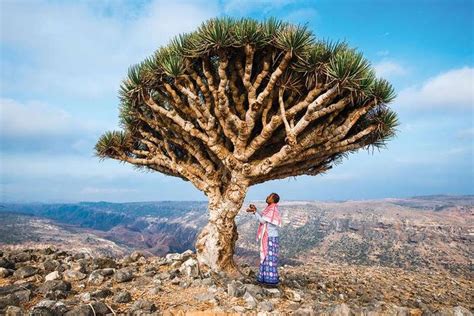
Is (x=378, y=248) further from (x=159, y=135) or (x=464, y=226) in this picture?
(x=159, y=135)

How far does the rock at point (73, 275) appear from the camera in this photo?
7.70 metres

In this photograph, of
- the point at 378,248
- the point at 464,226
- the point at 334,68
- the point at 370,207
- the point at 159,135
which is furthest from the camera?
the point at 370,207

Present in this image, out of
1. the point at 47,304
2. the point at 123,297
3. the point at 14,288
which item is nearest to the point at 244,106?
the point at 123,297

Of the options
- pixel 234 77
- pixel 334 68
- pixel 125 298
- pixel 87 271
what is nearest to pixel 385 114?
pixel 334 68

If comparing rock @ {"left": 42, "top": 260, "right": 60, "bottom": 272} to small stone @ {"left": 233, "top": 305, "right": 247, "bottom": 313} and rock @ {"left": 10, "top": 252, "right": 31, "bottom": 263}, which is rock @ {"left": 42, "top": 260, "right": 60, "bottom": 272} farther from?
small stone @ {"left": 233, "top": 305, "right": 247, "bottom": 313}

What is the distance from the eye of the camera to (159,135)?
10367mm

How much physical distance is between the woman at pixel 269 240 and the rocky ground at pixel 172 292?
40 cm

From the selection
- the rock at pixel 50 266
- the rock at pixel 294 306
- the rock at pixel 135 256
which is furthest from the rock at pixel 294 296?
the rock at pixel 50 266

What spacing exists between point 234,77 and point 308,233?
29394mm

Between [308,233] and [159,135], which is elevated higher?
[159,135]

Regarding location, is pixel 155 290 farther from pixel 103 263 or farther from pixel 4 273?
pixel 4 273

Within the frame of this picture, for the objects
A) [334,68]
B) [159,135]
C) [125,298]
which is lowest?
[125,298]

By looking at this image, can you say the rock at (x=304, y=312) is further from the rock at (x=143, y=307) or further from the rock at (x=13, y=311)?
the rock at (x=13, y=311)

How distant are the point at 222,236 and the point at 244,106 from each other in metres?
3.28
